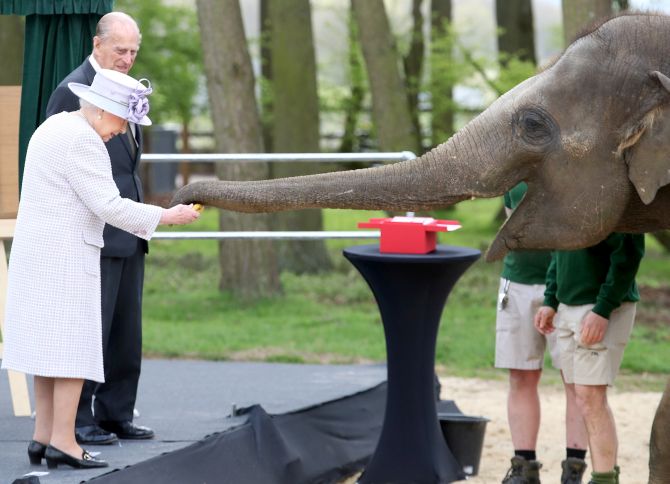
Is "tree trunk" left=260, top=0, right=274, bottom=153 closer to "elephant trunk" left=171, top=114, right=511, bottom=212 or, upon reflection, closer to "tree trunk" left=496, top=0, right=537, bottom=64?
"tree trunk" left=496, top=0, right=537, bottom=64

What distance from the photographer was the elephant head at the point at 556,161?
4.59 m

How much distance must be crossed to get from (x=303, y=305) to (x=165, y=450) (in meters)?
7.42

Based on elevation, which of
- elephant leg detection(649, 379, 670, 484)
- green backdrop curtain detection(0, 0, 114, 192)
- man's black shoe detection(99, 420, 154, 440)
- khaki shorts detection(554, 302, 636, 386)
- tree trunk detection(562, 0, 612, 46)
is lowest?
man's black shoe detection(99, 420, 154, 440)

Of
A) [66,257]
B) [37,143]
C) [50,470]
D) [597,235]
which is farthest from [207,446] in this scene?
[597,235]

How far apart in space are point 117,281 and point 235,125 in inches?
283

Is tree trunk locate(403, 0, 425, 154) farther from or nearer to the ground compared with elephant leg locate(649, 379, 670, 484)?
farther from the ground

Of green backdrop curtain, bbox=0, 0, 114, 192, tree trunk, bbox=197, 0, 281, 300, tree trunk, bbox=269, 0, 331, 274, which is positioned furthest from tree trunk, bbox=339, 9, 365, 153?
green backdrop curtain, bbox=0, 0, 114, 192

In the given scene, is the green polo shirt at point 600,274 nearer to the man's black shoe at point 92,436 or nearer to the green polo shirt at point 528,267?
the green polo shirt at point 528,267

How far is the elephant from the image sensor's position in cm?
458

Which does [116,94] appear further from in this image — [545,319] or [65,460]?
[545,319]

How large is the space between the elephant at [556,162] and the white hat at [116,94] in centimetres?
78

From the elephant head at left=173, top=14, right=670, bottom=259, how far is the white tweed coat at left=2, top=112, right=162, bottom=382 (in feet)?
2.56

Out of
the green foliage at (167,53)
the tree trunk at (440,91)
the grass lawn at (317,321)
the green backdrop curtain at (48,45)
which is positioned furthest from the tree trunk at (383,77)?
the green foliage at (167,53)

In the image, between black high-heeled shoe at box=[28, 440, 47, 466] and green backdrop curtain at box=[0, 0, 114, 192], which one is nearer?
black high-heeled shoe at box=[28, 440, 47, 466]
